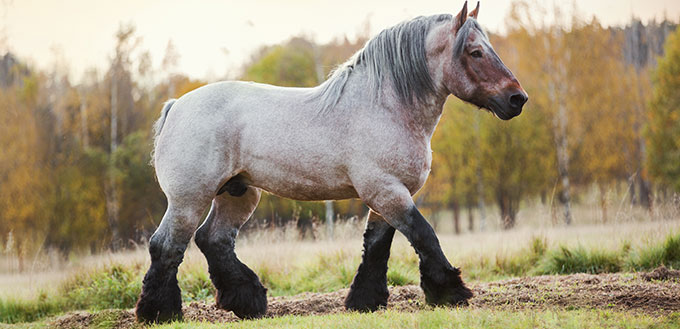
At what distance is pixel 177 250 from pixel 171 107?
1.27m

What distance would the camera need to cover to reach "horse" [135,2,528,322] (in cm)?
423

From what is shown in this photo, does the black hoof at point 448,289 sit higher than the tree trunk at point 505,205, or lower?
higher

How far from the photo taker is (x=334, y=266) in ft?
25.6

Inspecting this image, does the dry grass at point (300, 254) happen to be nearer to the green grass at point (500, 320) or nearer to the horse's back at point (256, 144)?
the horse's back at point (256, 144)

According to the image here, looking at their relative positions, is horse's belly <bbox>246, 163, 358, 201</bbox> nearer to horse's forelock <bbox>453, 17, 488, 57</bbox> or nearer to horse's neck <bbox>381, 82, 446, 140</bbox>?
horse's neck <bbox>381, 82, 446, 140</bbox>

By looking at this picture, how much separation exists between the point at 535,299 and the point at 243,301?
2.38m

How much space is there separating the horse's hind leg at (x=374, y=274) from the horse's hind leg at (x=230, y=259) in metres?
0.85

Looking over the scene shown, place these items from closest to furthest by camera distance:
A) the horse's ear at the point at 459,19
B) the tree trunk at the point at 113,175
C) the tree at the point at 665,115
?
1. the horse's ear at the point at 459,19
2. the tree trunk at the point at 113,175
3. the tree at the point at 665,115

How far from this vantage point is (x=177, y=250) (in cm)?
473

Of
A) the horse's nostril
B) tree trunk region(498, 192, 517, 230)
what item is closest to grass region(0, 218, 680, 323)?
the horse's nostril

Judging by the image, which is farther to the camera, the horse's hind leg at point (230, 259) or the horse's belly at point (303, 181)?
the horse's hind leg at point (230, 259)

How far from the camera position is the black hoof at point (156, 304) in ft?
15.4

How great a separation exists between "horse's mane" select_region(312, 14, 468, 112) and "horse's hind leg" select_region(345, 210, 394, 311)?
1.01 meters

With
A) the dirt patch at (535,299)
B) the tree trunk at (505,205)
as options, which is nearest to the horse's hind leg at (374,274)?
the dirt patch at (535,299)
